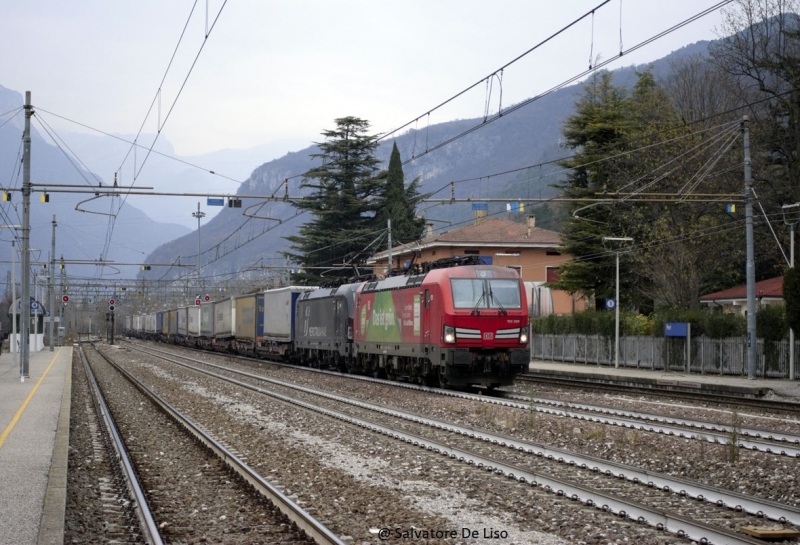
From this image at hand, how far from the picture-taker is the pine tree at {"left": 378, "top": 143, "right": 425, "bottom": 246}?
6519 centimetres

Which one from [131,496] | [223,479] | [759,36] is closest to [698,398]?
[223,479]

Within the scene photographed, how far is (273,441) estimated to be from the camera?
14500 millimetres

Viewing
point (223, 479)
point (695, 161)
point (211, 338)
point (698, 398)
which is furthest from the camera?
point (211, 338)

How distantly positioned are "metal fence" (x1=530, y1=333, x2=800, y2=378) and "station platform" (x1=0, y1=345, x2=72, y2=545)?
20.4 metres

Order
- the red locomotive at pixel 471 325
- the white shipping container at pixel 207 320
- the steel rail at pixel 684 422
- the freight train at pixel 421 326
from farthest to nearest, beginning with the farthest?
the white shipping container at pixel 207 320
the freight train at pixel 421 326
the red locomotive at pixel 471 325
the steel rail at pixel 684 422

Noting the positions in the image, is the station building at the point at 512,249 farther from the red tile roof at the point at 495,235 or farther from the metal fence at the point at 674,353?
the metal fence at the point at 674,353

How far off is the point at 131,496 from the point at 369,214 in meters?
61.7

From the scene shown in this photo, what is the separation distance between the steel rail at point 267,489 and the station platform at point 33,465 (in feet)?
6.66

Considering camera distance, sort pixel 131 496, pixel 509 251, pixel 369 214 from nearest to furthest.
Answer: pixel 131 496
pixel 509 251
pixel 369 214

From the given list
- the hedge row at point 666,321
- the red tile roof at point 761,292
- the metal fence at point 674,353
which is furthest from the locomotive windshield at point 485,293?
the red tile roof at point 761,292

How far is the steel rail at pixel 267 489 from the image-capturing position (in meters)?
8.02

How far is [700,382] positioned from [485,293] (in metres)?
8.55

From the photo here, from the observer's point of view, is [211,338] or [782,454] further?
[211,338]

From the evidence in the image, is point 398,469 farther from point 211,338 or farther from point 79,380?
point 211,338
